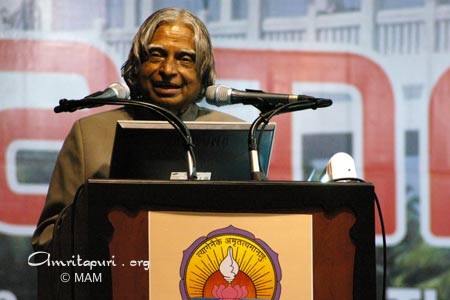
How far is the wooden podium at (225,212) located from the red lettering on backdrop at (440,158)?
168 cm

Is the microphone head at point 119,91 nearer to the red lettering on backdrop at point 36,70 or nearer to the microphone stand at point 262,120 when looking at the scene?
the microphone stand at point 262,120

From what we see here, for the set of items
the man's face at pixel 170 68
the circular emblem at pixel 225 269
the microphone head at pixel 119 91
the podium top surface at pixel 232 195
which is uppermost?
the man's face at pixel 170 68

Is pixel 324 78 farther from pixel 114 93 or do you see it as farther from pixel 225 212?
pixel 225 212

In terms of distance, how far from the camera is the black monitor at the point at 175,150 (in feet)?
6.01

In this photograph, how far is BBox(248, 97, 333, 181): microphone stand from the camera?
5.90 feet

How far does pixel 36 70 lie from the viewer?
3.23 m

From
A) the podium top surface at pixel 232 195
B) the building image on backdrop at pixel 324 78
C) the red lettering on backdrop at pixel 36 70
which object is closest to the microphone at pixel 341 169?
the podium top surface at pixel 232 195

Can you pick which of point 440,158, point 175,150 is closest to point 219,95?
point 175,150

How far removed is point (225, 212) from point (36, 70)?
1.73 meters

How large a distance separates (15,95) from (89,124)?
819mm

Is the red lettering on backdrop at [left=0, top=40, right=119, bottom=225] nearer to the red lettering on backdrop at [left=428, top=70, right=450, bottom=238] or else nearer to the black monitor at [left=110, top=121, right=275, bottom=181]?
the red lettering on backdrop at [left=428, top=70, right=450, bottom=238]

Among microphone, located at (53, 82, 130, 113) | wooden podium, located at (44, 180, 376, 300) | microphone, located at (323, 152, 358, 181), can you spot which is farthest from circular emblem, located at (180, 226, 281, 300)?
microphone, located at (53, 82, 130, 113)

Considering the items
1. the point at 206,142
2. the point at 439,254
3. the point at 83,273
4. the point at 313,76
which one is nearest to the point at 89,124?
the point at 206,142

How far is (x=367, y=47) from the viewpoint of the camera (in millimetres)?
3355
